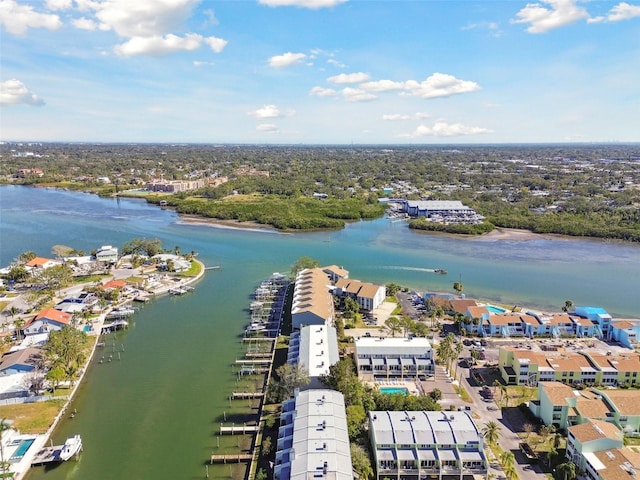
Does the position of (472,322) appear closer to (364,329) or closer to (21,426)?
(364,329)

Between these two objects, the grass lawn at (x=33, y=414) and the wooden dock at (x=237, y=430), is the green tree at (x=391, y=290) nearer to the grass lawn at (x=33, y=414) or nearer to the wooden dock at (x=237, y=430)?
the wooden dock at (x=237, y=430)

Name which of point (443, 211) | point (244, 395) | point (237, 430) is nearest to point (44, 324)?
point (244, 395)

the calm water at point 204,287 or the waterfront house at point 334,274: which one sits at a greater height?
the waterfront house at point 334,274

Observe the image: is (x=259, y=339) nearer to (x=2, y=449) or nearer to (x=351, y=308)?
(x=351, y=308)

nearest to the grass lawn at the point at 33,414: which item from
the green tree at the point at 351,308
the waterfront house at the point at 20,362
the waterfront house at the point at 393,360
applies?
the waterfront house at the point at 20,362

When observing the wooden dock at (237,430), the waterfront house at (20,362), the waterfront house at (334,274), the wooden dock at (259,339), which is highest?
the waterfront house at (334,274)
